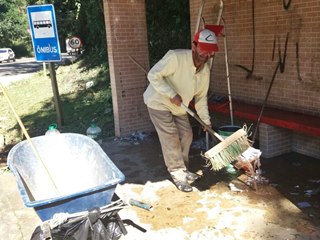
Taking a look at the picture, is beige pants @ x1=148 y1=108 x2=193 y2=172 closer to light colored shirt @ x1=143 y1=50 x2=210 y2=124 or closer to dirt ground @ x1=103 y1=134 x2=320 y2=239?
light colored shirt @ x1=143 y1=50 x2=210 y2=124

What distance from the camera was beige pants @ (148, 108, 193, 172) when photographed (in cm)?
468

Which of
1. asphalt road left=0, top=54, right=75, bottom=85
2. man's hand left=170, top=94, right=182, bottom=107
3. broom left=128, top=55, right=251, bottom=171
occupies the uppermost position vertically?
man's hand left=170, top=94, right=182, bottom=107

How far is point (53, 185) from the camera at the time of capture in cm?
412

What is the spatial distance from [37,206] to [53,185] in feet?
3.72

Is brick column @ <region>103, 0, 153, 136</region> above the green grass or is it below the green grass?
above

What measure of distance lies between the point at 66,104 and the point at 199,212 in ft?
24.2

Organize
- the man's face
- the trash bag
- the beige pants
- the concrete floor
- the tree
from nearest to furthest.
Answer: the trash bag → the concrete floor → the man's face → the beige pants → the tree

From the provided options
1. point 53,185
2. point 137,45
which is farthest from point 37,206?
point 137,45

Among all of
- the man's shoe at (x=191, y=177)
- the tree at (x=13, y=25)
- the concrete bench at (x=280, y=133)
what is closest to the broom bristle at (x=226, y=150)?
the man's shoe at (x=191, y=177)

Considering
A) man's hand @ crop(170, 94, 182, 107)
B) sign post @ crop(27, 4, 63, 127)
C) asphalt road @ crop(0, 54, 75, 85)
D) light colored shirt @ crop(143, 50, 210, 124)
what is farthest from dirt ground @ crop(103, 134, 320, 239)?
asphalt road @ crop(0, 54, 75, 85)

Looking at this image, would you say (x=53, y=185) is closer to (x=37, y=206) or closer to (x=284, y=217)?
(x=37, y=206)

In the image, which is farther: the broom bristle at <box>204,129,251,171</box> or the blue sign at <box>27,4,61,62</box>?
the blue sign at <box>27,4,61,62</box>

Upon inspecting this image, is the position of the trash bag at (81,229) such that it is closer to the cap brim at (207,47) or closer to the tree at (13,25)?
the cap brim at (207,47)

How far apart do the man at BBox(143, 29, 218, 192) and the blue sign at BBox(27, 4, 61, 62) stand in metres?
2.94
